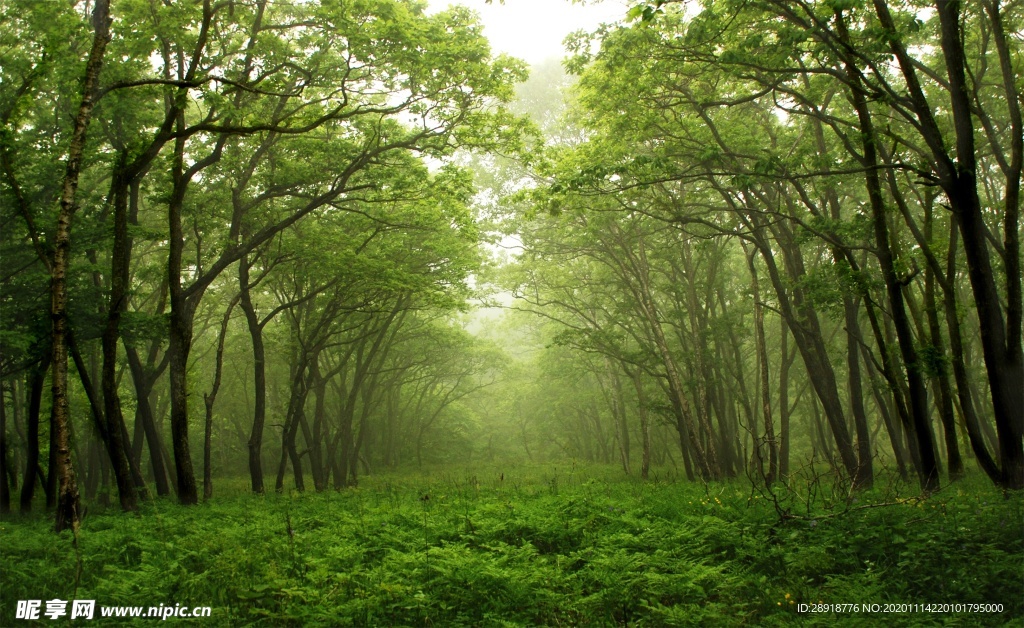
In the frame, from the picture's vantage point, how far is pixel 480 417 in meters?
51.2

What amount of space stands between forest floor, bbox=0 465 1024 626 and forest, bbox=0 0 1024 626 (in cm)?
5

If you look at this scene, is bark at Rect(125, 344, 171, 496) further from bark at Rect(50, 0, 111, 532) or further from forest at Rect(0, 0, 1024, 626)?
bark at Rect(50, 0, 111, 532)

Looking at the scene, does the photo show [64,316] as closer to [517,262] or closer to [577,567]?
[577,567]

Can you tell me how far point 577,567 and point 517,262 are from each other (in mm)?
17566

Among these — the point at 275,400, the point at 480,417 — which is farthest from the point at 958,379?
the point at 480,417

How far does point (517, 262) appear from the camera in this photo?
2366 centimetres

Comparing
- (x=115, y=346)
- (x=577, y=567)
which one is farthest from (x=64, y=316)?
(x=577, y=567)

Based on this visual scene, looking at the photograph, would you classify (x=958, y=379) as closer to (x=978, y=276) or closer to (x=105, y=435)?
(x=978, y=276)

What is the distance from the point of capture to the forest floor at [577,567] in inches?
205

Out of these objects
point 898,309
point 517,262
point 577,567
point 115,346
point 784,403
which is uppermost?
point 517,262

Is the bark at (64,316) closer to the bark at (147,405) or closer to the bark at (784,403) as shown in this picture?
the bark at (147,405)

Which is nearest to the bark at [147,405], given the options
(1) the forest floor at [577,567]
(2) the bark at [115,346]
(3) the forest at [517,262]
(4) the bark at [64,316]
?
(3) the forest at [517,262]

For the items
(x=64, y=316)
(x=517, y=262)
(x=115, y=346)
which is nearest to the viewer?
(x=64, y=316)

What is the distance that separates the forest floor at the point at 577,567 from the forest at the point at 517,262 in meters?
0.05
